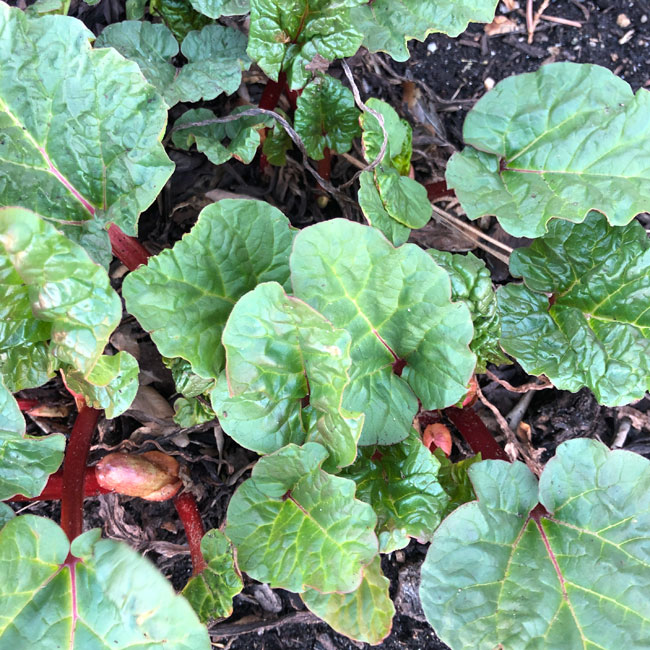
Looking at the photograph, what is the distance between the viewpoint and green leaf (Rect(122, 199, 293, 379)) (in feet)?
4.11

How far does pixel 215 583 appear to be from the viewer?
140 centimetres

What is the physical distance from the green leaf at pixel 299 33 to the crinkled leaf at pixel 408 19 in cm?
9

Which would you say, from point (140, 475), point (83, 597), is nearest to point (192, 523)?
point (140, 475)

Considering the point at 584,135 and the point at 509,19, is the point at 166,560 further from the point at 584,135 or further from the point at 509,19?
the point at 509,19

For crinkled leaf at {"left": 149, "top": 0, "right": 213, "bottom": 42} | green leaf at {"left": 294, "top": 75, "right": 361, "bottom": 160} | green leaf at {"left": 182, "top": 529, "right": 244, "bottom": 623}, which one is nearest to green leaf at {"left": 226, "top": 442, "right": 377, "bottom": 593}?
green leaf at {"left": 182, "top": 529, "right": 244, "bottom": 623}

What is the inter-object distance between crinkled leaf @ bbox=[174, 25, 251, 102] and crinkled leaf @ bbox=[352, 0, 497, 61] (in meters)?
0.33

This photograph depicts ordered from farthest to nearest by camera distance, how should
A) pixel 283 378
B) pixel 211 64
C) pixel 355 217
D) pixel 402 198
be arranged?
pixel 355 217
pixel 211 64
pixel 402 198
pixel 283 378

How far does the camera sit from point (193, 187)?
76.0 inches

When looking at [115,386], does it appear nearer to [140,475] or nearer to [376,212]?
[140,475]

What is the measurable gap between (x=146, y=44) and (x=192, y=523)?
1.27 metres

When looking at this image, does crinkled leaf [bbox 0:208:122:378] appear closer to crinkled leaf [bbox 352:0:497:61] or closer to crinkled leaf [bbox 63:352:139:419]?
crinkled leaf [bbox 63:352:139:419]

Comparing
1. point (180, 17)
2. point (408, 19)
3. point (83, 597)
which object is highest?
point (408, 19)

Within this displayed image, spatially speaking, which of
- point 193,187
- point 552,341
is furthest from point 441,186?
point 193,187

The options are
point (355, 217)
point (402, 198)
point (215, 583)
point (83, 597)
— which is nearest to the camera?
point (83, 597)
